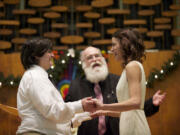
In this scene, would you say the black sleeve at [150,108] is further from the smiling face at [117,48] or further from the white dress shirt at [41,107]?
the white dress shirt at [41,107]

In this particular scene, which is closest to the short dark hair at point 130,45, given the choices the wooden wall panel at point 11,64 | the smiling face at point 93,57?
the smiling face at point 93,57

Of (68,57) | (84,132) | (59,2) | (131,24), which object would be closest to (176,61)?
(68,57)

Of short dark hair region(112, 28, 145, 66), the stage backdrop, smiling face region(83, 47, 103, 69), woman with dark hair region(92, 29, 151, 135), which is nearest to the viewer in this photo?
woman with dark hair region(92, 29, 151, 135)

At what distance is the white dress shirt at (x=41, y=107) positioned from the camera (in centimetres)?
155

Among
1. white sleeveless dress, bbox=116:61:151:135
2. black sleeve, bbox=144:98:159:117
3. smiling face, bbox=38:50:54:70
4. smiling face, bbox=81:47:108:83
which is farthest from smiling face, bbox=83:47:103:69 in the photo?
white sleeveless dress, bbox=116:61:151:135

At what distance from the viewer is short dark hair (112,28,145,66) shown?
1.65 m

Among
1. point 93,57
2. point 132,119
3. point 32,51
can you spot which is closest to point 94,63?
point 93,57

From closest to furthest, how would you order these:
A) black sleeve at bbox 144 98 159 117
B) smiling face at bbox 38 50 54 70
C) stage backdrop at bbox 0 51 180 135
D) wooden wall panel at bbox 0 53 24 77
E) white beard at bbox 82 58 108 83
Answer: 1. smiling face at bbox 38 50 54 70
2. black sleeve at bbox 144 98 159 117
3. white beard at bbox 82 58 108 83
4. stage backdrop at bbox 0 51 180 135
5. wooden wall panel at bbox 0 53 24 77

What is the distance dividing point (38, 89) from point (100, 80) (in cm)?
151

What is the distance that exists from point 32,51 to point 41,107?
0.38m

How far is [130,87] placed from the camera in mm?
1529

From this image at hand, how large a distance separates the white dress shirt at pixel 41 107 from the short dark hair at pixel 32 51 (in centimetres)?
11

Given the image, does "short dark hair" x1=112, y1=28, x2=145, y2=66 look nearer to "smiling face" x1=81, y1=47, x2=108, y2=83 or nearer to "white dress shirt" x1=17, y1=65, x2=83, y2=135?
"white dress shirt" x1=17, y1=65, x2=83, y2=135

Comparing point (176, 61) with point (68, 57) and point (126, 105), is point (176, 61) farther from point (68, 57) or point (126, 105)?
point (126, 105)
